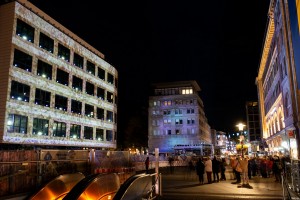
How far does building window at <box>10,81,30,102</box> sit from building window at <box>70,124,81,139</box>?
379 inches

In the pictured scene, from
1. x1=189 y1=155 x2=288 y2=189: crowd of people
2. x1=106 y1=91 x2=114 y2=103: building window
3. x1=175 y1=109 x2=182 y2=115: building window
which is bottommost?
x1=189 y1=155 x2=288 y2=189: crowd of people

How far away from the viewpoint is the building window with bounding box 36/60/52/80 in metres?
35.7

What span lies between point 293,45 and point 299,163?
54.1 ft

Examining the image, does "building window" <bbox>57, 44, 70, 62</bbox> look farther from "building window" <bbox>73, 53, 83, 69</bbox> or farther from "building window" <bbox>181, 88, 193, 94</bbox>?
"building window" <bbox>181, 88, 193, 94</bbox>

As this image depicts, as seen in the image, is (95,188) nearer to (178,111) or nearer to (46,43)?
(46,43)

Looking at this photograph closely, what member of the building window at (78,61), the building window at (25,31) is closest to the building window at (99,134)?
the building window at (78,61)

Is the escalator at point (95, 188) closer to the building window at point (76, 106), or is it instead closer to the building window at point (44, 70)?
the building window at point (44, 70)

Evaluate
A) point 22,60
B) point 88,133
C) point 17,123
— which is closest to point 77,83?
point 88,133

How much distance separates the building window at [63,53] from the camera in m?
39.9

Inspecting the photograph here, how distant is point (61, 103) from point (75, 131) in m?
4.96

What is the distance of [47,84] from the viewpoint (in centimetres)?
3684

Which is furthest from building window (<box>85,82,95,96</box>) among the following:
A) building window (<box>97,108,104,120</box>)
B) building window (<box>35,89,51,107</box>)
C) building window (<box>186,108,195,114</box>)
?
building window (<box>186,108,195,114</box>)

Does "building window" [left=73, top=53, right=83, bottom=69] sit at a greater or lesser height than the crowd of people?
greater

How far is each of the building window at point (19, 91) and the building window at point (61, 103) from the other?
5502 mm
